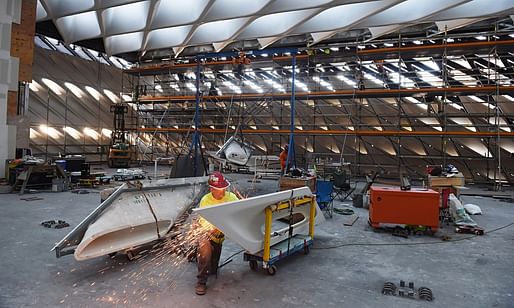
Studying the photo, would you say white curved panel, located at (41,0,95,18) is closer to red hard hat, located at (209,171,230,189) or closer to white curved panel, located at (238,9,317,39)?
white curved panel, located at (238,9,317,39)

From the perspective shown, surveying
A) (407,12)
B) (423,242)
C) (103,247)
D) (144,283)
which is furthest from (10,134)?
(407,12)

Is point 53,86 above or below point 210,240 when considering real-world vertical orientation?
above

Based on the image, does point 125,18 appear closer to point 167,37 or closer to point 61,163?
point 167,37

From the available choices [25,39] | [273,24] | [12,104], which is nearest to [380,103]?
[273,24]

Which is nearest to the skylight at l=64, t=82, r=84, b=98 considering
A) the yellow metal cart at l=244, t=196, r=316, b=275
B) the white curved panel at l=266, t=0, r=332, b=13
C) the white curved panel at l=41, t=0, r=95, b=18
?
the white curved panel at l=41, t=0, r=95, b=18

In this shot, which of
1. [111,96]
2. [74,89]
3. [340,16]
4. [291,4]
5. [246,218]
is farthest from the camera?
[111,96]

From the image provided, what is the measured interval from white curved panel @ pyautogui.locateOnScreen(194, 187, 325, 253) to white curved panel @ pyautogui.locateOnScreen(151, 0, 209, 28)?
1062 cm

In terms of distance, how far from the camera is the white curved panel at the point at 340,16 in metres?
12.3

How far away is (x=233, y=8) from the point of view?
1283 centimetres

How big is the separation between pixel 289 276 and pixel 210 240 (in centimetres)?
109

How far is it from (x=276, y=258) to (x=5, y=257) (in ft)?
11.9

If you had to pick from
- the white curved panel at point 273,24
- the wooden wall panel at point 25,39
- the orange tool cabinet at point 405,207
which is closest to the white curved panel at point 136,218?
the orange tool cabinet at point 405,207

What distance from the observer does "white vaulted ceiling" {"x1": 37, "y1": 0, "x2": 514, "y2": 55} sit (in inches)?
468

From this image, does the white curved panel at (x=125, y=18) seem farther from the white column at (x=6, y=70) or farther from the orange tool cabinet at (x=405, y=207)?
the orange tool cabinet at (x=405, y=207)
